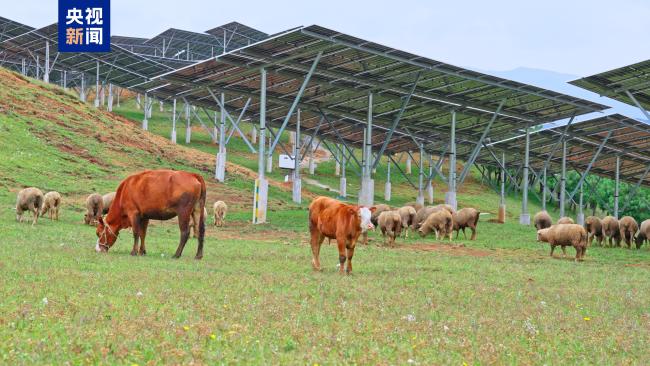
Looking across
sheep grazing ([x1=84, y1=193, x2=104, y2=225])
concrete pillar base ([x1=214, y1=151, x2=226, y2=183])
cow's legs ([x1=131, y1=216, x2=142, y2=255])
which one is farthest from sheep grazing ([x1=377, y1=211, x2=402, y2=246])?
concrete pillar base ([x1=214, y1=151, x2=226, y2=183])

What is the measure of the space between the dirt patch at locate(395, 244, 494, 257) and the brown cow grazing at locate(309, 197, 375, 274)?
1049 centimetres

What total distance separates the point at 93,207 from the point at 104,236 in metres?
9.97

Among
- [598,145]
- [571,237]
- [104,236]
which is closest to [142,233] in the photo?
[104,236]

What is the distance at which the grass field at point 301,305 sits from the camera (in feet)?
31.6

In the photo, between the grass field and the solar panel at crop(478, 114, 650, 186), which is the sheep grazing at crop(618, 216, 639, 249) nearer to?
the grass field

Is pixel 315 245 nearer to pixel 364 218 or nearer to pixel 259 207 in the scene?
pixel 364 218

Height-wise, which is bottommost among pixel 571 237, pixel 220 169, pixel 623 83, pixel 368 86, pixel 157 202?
pixel 571 237

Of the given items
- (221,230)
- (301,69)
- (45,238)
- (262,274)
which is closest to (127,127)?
(301,69)

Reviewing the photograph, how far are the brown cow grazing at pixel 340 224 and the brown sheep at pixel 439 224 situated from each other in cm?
1618

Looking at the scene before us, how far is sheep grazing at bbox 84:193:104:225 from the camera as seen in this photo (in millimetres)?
29906

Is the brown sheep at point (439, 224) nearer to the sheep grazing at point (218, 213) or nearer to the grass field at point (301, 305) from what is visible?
the grass field at point (301, 305)

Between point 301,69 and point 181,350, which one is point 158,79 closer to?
point 301,69

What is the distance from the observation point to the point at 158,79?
44.7 m

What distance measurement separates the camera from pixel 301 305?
1305cm
